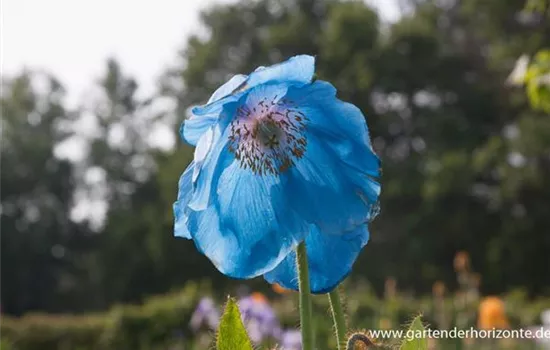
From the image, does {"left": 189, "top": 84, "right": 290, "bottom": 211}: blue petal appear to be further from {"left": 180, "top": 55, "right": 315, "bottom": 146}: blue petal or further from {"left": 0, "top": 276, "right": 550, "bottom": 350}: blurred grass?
{"left": 0, "top": 276, "right": 550, "bottom": 350}: blurred grass

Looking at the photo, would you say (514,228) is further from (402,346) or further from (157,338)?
(402,346)

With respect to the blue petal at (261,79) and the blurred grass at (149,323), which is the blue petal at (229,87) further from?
the blurred grass at (149,323)

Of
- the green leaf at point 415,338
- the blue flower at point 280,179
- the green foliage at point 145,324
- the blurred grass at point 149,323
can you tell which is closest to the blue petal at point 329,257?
the blue flower at point 280,179

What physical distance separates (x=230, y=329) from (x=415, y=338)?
0.14m

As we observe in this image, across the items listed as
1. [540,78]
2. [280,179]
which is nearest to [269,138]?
[280,179]

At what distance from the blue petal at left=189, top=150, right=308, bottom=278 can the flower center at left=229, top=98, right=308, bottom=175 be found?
0.01 metres

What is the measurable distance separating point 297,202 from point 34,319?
27.5ft

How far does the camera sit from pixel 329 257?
800 mm

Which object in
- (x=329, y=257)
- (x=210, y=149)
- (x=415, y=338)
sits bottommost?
(x=415, y=338)

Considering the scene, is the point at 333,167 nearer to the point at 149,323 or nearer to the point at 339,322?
the point at 339,322

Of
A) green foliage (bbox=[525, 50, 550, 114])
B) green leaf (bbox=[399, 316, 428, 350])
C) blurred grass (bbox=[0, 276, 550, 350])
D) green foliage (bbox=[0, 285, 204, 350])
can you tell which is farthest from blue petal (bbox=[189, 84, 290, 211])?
green foliage (bbox=[0, 285, 204, 350])

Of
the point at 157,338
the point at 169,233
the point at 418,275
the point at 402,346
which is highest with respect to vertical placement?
the point at 169,233

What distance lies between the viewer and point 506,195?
1905cm

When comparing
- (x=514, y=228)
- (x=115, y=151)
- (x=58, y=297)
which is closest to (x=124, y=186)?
(x=115, y=151)
